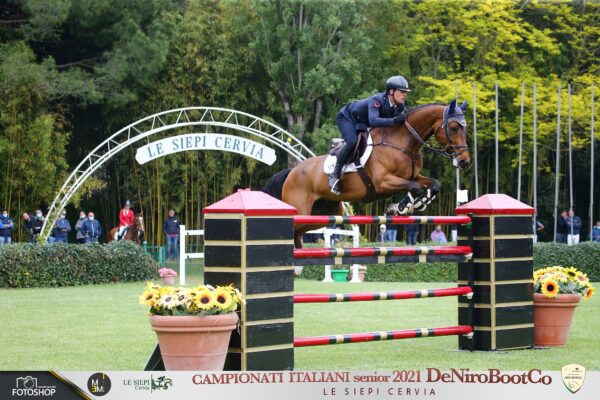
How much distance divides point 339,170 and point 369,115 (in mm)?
585

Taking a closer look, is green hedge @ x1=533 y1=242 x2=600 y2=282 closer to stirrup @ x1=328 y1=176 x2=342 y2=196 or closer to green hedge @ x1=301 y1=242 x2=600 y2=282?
green hedge @ x1=301 y1=242 x2=600 y2=282

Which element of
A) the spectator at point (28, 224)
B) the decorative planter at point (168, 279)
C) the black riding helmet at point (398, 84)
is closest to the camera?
the black riding helmet at point (398, 84)

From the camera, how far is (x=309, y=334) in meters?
9.25

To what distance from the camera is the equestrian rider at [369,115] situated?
9.00m

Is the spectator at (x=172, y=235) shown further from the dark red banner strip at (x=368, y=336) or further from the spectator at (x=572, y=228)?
the dark red banner strip at (x=368, y=336)

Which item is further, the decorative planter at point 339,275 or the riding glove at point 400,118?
the decorative planter at point 339,275

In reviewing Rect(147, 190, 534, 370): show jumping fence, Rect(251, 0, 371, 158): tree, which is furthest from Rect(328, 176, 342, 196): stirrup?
Rect(251, 0, 371, 158): tree

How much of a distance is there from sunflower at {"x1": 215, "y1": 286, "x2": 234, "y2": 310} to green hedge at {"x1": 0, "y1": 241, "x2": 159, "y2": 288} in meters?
10.7

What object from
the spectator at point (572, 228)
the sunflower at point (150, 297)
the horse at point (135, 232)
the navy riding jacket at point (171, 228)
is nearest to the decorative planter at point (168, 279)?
the horse at point (135, 232)

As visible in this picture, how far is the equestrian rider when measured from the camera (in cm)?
900

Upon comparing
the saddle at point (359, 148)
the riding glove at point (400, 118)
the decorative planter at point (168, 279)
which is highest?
the riding glove at point (400, 118)

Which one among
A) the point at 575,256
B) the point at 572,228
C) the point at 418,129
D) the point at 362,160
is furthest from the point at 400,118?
the point at 572,228

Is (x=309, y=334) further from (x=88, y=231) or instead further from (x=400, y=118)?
(x=88, y=231)

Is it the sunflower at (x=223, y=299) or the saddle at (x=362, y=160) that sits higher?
the saddle at (x=362, y=160)
